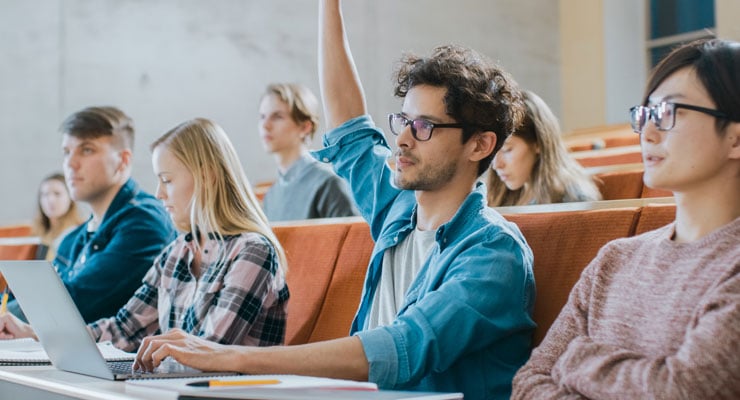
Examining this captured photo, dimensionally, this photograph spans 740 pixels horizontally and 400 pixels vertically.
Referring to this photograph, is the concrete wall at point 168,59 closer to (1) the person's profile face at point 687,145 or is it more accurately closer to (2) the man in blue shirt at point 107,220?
(2) the man in blue shirt at point 107,220

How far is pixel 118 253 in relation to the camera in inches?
111

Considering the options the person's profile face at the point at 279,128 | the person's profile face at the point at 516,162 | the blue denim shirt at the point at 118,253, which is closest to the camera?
the blue denim shirt at the point at 118,253

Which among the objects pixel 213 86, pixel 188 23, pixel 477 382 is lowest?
pixel 477 382

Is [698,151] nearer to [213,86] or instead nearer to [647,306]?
[647,306]

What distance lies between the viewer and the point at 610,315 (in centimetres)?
143

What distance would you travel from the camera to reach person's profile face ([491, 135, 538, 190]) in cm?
308

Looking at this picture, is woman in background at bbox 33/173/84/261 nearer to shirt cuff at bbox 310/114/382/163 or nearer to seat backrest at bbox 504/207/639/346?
shirt cuff at bbox 310/114/382/163

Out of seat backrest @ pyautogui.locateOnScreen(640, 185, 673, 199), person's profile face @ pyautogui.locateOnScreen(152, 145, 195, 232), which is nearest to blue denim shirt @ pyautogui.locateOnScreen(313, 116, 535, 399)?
person's profile face @ pyautogui.locateOnScreen(152, 145, 195, 232)

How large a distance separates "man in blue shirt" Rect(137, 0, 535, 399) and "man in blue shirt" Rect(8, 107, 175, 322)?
0.89 metres

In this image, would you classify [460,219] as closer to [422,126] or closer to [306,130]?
[422,126]

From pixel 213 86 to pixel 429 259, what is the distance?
5.92m

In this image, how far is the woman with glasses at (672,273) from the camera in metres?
1.26

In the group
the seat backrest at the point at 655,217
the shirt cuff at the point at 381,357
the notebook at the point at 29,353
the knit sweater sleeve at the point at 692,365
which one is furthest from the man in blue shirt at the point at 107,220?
the knit sweater sleeve at the point at 692,365

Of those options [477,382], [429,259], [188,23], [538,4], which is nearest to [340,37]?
[429,259]
